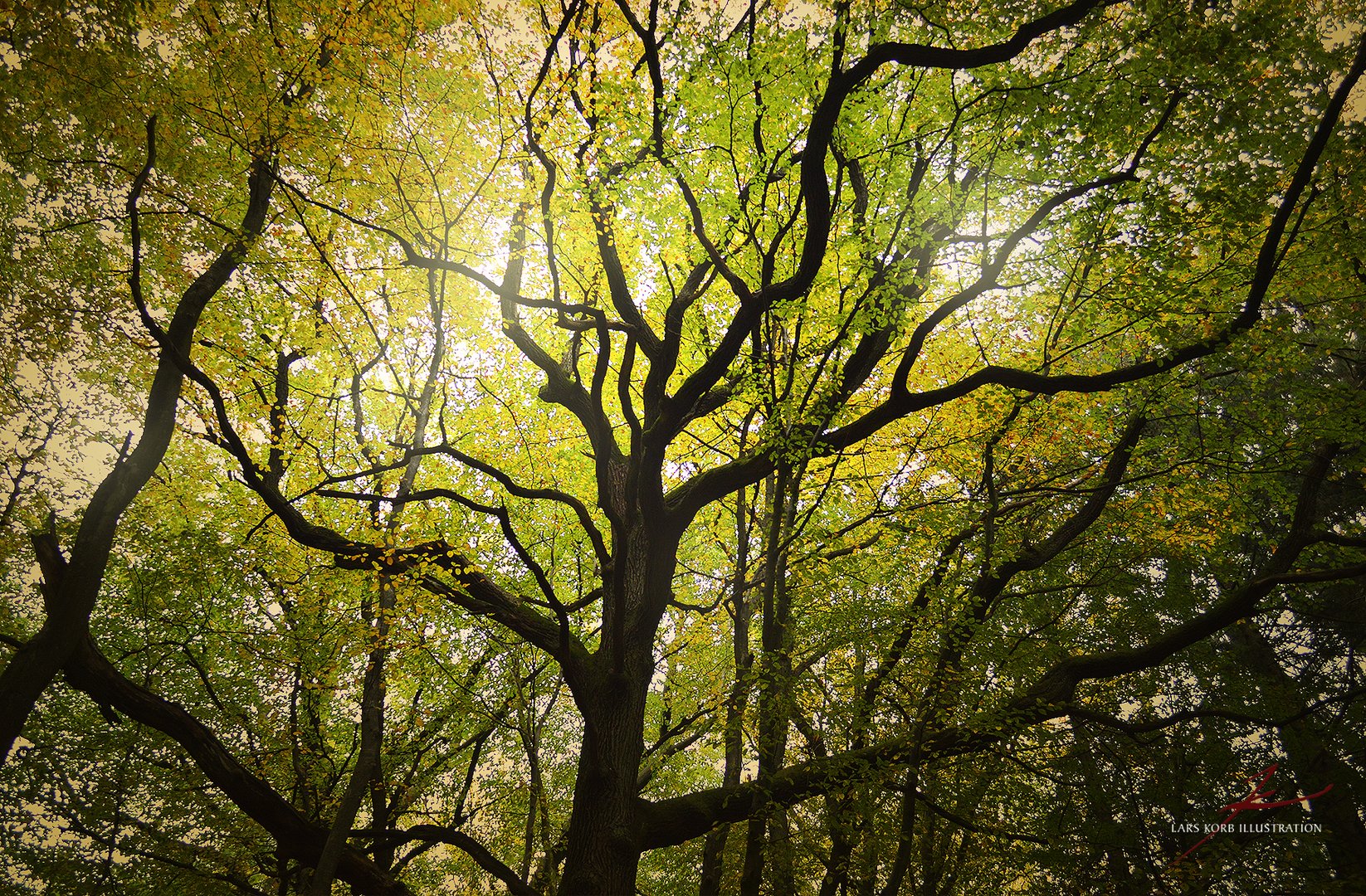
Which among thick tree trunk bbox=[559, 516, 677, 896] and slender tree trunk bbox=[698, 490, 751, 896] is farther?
slender tree trunk bbox=[698, 490, 751, 896]

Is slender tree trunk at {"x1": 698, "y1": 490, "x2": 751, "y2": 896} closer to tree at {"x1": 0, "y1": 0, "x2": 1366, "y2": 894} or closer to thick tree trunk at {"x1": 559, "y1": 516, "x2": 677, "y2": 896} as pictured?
tree at {"x1": 0, "y1": 0, "x2": 1366, "y2": 894}

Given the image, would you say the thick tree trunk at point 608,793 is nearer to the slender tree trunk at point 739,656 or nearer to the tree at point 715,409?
the tree at point 715,409

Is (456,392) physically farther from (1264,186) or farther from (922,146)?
(1264,186)

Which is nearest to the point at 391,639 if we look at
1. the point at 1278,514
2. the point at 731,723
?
the point at 731,723

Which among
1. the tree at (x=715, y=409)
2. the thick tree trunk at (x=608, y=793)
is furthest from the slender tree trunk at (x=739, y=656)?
the thick tree trunk at (x=608, y=793)

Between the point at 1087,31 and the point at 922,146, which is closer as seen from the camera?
the point at 1087,31

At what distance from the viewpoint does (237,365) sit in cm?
897

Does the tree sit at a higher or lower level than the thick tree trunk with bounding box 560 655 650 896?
higher

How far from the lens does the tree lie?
5398 millimetres

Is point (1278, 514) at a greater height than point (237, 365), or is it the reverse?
point (1278, 514)

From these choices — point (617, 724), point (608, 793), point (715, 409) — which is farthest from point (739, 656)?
point (715, 409)

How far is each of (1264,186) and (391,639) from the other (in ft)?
37.7

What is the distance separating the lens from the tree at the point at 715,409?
540 cm

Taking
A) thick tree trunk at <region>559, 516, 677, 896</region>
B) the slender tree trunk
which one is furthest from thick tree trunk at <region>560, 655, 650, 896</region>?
the slender tree trunk
